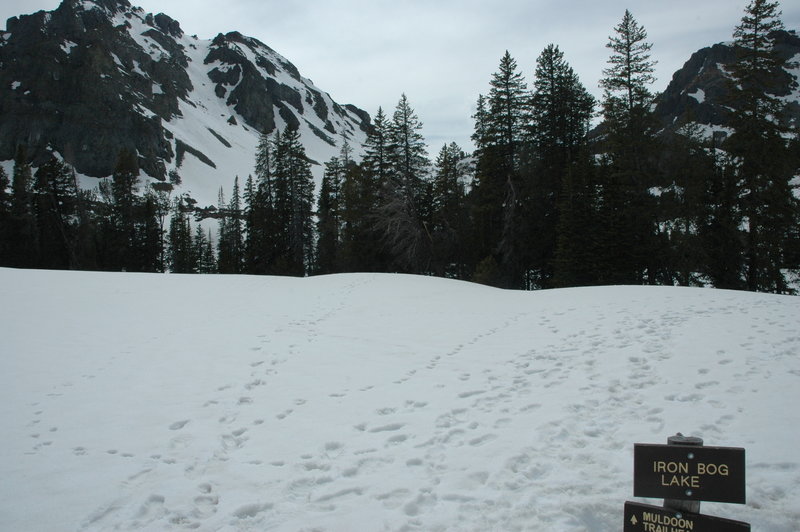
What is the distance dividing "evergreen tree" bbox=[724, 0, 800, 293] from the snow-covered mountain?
62.2 meters

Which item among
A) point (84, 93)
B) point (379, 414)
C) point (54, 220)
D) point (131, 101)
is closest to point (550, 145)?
point (379, 414)

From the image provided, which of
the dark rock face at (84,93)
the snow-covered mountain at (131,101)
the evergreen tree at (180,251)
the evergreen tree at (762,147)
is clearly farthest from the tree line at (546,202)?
the dark rock face at (84,93)

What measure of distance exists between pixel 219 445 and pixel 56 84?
134887mm

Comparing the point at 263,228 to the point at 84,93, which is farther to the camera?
the point at 84,93

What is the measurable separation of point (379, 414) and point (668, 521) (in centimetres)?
387

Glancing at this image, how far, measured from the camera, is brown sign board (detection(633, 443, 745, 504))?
2.38 m

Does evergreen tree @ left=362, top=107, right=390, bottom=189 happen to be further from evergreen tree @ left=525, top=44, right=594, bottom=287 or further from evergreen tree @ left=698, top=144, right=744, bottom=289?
evergreen tree @ left=698, top=144, right=744, bottom=289

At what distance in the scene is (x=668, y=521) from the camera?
2.52m

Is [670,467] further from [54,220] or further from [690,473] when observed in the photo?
[54,220]

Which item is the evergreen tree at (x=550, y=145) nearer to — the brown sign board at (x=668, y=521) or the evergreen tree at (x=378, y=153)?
the evergreen tree at (x=378, y=153)

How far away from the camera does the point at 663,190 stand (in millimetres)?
27125

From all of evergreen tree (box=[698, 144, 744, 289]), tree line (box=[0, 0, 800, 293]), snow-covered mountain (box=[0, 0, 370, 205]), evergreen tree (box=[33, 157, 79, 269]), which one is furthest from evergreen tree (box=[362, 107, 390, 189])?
snow-covered mountain (box=[0, 0, 370, 205])

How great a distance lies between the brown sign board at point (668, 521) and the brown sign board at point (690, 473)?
10 centimetres

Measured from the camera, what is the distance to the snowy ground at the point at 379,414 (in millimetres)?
3824
